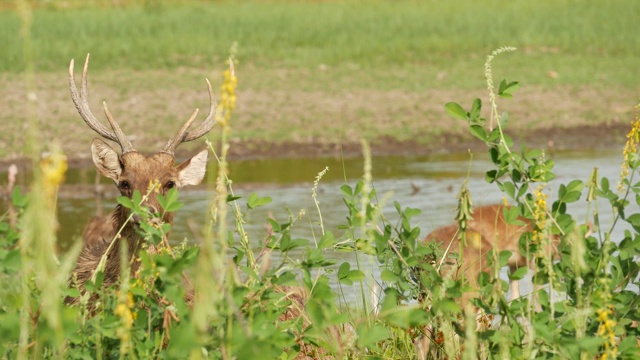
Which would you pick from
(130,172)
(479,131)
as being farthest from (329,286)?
(130,172)

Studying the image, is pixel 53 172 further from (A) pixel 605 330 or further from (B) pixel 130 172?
(B) pixel 130 172

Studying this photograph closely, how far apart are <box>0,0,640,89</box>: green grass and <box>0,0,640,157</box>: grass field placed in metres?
0.04

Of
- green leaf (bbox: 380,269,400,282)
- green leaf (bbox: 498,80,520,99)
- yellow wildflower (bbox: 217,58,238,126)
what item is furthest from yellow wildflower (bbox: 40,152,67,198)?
green leaf (bbox: 498,80,520,99)

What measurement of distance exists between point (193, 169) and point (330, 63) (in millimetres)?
13116

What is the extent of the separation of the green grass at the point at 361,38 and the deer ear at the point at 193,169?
11168 millimetres

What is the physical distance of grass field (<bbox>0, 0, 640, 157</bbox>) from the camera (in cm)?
1445

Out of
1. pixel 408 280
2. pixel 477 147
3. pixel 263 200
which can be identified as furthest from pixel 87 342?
pixel 477 147

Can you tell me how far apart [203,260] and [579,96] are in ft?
47.4

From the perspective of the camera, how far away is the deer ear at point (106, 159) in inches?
215

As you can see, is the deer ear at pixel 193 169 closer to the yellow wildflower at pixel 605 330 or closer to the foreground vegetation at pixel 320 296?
the foreground vegetation at pixel 320 296

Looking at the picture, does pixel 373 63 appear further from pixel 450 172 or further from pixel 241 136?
pixel 450 172

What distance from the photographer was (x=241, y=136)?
44.9 feet

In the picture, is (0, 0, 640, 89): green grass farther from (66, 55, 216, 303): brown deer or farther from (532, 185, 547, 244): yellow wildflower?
(532, 185, 547, 244): yellow wildflower

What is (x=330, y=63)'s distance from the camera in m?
18.4
